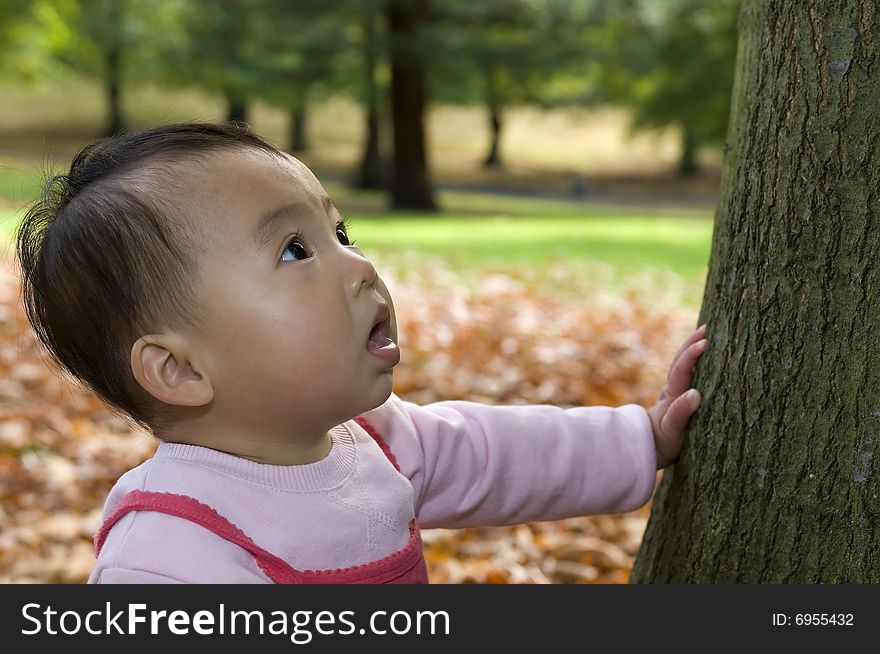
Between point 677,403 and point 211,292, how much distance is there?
996mm

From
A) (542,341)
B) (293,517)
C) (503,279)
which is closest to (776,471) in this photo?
(293,517)

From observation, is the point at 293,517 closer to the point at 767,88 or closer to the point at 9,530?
the point at 767,88

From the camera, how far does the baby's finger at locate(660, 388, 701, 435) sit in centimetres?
204

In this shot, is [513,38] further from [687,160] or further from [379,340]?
[379,340]

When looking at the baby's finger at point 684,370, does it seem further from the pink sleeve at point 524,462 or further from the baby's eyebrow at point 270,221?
the baby's eyebrow at point 270,221

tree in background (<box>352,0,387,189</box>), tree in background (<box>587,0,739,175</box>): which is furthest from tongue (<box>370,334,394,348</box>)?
tree in background (<box>352,0,387,189</box>)

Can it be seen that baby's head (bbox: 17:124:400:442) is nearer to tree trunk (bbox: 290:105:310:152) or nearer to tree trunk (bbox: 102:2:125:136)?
tree trunk (bbox: 102:2:125:136)

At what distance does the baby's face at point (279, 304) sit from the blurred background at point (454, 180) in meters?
0.50

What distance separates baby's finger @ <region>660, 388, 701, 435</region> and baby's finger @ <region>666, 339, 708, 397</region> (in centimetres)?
2

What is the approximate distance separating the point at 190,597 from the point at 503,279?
723 cm

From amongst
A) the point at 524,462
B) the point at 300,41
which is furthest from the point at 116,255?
the point at 300,41

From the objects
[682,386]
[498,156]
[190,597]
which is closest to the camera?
[190,597]

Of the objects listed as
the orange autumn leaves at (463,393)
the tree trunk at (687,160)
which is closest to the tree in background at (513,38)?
the orange autumn leaves at (463,393)

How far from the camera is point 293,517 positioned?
1782 millimetres
